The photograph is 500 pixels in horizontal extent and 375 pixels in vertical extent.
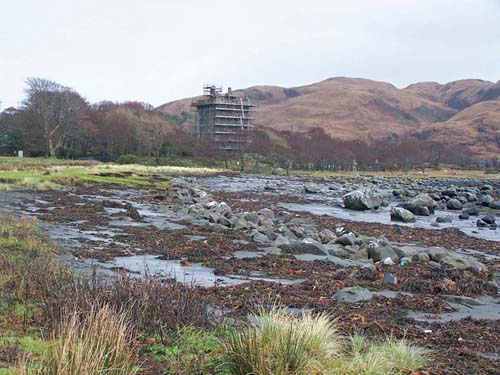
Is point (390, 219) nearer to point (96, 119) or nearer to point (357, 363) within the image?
point (357, 363)

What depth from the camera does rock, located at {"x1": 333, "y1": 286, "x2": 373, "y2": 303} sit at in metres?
10.2

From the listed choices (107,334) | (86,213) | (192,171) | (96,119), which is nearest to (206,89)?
(96,119)

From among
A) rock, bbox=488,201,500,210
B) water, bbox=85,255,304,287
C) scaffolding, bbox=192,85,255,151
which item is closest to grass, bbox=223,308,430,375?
water, bbox=85,255,304,287

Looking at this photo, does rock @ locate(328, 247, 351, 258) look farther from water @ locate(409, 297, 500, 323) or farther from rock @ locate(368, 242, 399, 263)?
water @ locate(409, 297, 500, 323)

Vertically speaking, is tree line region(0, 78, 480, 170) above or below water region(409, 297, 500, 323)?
above

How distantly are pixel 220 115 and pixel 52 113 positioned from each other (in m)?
53.2

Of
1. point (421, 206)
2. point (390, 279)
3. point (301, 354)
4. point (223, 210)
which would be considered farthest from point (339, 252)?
point (421, 206)

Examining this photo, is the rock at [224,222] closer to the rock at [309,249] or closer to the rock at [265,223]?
the rock at [265,223]

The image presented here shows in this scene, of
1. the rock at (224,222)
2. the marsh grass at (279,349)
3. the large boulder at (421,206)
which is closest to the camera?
the marsh grass at (279,349)

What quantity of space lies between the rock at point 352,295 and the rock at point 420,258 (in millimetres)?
5231

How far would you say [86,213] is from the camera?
23750 millimetres

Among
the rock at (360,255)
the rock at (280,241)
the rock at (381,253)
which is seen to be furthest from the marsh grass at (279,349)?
the rock at (280,241)

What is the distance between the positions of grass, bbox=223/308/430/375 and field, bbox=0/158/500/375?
2 cm

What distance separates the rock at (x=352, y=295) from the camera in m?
10.2
